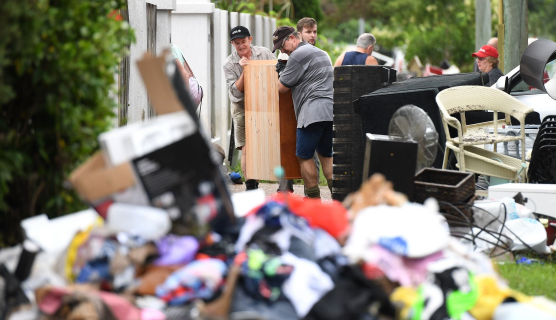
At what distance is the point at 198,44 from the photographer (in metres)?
10.7

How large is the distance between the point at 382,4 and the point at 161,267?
1967 inches

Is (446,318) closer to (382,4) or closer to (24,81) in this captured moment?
(24,81)

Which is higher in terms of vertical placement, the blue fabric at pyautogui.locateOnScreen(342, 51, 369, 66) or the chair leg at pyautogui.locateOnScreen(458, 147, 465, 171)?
the blue fabric at pyautogui.locateOnScreen(342, 51, 369, 66)

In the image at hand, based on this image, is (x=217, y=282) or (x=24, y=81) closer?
(x=217, y=282)

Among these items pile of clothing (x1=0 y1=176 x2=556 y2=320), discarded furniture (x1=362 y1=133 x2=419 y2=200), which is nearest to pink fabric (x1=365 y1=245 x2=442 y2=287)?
pile of clothing (x1=0 y1=176 x2=556 y2=320)

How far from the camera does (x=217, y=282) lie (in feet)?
8.61

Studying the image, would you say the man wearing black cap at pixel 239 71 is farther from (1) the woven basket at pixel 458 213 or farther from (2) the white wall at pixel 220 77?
(1) the woven basket at pixel 458 213

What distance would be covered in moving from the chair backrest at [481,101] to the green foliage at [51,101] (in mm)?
5231

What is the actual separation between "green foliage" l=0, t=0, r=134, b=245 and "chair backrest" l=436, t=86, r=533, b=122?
5.23m

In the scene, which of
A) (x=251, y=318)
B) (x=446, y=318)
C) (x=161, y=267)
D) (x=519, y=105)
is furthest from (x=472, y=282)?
(x=519, y=105)

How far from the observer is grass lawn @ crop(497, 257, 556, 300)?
14.2 feet

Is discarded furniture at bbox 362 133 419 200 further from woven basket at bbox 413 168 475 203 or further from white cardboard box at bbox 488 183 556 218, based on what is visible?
white cardboard box at bbox 488 183 556 218

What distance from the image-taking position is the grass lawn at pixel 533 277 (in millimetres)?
4320

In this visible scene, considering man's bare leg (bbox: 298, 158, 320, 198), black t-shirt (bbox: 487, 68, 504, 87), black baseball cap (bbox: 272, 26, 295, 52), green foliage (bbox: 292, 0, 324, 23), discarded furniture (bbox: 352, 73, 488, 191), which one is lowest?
man's bare leg (bbox: 298, 158, 320, 198)
